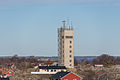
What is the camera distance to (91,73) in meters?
86.2

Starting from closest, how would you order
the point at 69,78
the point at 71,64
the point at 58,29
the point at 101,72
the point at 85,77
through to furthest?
the point at 69,78, the point at 85,77, the point at 101,72, the point at 71,64, the point at 58,29

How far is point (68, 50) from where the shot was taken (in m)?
97.6

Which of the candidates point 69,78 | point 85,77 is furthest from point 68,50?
point 69,78

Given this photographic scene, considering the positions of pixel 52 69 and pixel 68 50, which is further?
pixel 68 50

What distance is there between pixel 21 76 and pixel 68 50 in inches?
726

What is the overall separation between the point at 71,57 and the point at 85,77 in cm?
1639

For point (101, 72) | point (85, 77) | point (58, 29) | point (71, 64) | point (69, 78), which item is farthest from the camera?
point (58, 29)

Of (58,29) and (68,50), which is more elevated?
(58,29)

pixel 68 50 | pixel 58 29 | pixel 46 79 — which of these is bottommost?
pixel 46 79

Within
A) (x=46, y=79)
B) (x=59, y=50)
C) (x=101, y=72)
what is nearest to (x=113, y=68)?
(x=101, y=72)

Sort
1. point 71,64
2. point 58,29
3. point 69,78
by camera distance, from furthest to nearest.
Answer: point 58,29 < point 71,64 < point 69,78

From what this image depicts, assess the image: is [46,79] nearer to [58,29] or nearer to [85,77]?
[85,77]

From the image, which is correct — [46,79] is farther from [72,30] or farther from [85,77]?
[72,30]

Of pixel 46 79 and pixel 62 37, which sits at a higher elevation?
pixel 62 37
